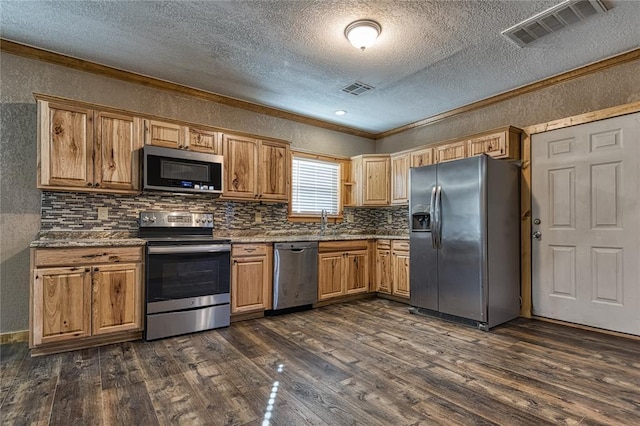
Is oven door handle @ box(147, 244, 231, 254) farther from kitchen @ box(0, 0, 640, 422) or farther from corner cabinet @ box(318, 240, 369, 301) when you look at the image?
corner cabinet @ box(318, 240, 369, 301)

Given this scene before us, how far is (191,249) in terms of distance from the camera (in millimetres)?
3328

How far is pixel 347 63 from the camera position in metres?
3.37

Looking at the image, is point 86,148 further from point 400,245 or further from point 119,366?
point 400,245

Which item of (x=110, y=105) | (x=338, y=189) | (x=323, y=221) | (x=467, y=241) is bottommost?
(x=467, y=241)

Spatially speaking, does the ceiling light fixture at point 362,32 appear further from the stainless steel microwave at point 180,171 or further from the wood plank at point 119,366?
the wood plank at point 119,366

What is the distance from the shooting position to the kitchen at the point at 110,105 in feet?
10.0

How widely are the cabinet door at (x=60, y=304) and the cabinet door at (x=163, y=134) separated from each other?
141cm

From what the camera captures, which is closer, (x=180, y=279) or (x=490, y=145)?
(x=180, y=279)

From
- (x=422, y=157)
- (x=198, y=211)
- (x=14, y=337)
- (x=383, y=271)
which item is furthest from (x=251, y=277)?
(x=422, y=157)

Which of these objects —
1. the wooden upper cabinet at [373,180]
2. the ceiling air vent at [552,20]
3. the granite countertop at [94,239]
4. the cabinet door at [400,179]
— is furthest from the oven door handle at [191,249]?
the ceiling air vent at [552,20]

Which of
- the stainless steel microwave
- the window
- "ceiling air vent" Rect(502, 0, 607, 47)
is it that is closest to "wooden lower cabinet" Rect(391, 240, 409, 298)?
the window

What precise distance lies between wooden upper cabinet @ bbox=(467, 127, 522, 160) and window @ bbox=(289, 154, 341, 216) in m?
2.21

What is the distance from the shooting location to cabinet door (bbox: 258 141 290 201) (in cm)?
426

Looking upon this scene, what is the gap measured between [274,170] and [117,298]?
225 cm
